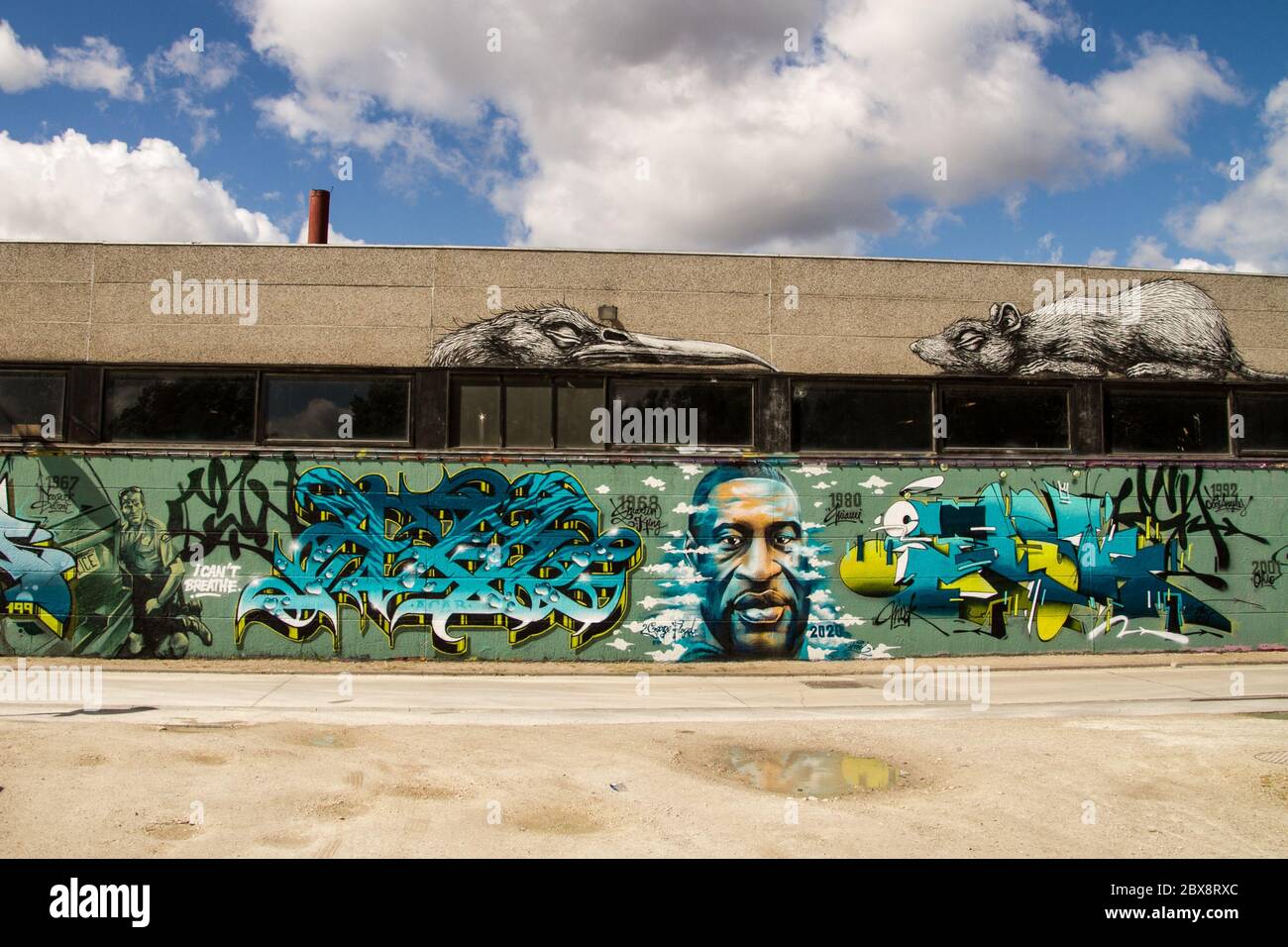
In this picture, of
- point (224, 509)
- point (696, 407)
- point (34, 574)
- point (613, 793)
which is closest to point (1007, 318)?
point (696, 407)

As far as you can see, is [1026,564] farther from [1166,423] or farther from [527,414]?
[527,414]

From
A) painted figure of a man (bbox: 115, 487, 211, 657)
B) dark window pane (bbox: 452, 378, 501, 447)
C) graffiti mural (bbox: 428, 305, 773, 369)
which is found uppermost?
graffiti mural (bbox: 428, 305, 773, 369)

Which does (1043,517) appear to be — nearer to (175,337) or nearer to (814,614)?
(814,614)

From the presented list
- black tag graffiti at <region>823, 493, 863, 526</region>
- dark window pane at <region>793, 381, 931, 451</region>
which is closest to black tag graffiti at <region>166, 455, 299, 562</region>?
dark window pane at <region>793, 381, 931, 451</region>

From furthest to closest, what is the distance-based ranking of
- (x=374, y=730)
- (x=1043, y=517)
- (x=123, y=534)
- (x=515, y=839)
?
1. (x=1043, y=517)
2. (x=123, y=534)
3. (x=374, y=730)
4. (x=515, y=839)

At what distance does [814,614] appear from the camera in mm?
13648

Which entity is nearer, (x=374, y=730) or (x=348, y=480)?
(x=374, y=730)

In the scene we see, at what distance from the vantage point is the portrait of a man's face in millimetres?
13508

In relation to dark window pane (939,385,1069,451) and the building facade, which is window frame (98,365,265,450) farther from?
dark window pane (939,385,1069,451)

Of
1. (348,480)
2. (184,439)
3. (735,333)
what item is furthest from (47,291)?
(735,333)

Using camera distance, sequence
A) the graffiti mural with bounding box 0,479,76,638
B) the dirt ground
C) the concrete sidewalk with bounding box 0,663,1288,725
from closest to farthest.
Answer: the dirt ground, the concrete sidewalk with bounding box 0,663,1288,725, the graffiti mural with bounding box 0,479,76,638

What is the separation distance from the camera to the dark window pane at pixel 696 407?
539 inches

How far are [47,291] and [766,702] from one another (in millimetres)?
11636

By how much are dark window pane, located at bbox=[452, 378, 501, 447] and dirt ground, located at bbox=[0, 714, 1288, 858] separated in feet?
18.4
